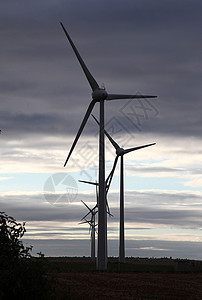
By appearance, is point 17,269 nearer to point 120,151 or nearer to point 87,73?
point 87,73

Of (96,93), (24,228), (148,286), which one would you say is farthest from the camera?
(96,93)

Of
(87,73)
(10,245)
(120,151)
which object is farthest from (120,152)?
(10,245)

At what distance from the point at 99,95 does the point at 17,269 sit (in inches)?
1930

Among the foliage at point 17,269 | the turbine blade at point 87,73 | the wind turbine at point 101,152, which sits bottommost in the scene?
the foliage at point 17,269

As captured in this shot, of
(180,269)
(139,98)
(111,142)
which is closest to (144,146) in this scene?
(111,142)

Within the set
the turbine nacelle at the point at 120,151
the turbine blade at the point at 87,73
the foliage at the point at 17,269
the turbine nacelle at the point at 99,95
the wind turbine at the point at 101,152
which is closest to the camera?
the foliage at the point at 17,269

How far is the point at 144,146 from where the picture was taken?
287 feet

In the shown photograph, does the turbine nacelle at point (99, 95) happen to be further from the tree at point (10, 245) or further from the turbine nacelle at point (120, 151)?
the tree at point (10, 245)

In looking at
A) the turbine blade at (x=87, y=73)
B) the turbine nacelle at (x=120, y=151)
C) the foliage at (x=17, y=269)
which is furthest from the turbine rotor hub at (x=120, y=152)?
the foliage at (x=17, y=269)

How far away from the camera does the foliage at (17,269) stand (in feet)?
81.4

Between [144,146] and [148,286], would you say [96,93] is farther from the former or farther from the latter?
[148,286]

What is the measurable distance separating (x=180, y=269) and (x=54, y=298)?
49.1 meters

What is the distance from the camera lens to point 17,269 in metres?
24.8

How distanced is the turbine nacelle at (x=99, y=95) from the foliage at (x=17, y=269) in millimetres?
47169
